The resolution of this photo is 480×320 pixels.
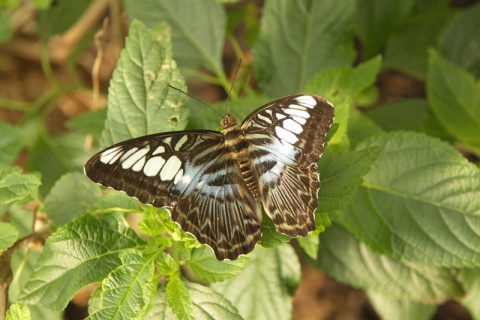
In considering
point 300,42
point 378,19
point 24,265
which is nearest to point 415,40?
point 378,19

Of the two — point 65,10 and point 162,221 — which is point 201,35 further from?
point 162,221

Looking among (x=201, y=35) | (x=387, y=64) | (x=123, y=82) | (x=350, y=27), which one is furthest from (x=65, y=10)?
(x=387, y=64)

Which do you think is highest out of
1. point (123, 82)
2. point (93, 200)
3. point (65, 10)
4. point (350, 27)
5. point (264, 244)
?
point (65, 10)

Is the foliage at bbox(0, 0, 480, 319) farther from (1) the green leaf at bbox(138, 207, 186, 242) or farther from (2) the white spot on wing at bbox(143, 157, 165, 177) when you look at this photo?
(2) the white spot on wing at bbox(143, 157, 165, 177)

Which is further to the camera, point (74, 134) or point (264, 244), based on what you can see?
point (74, 134)

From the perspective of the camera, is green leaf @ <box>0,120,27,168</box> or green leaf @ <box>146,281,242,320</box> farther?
green leaf @ <box>0,120,27,168</box>

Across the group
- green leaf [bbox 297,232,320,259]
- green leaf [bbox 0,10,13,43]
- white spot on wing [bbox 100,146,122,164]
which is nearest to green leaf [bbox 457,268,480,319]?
green leaf [bbox 297,232,320,259]

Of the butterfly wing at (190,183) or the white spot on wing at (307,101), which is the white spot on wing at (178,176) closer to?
the butterfly wing at (190,183)

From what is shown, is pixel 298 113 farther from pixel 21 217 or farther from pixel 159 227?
pixel 21 217
